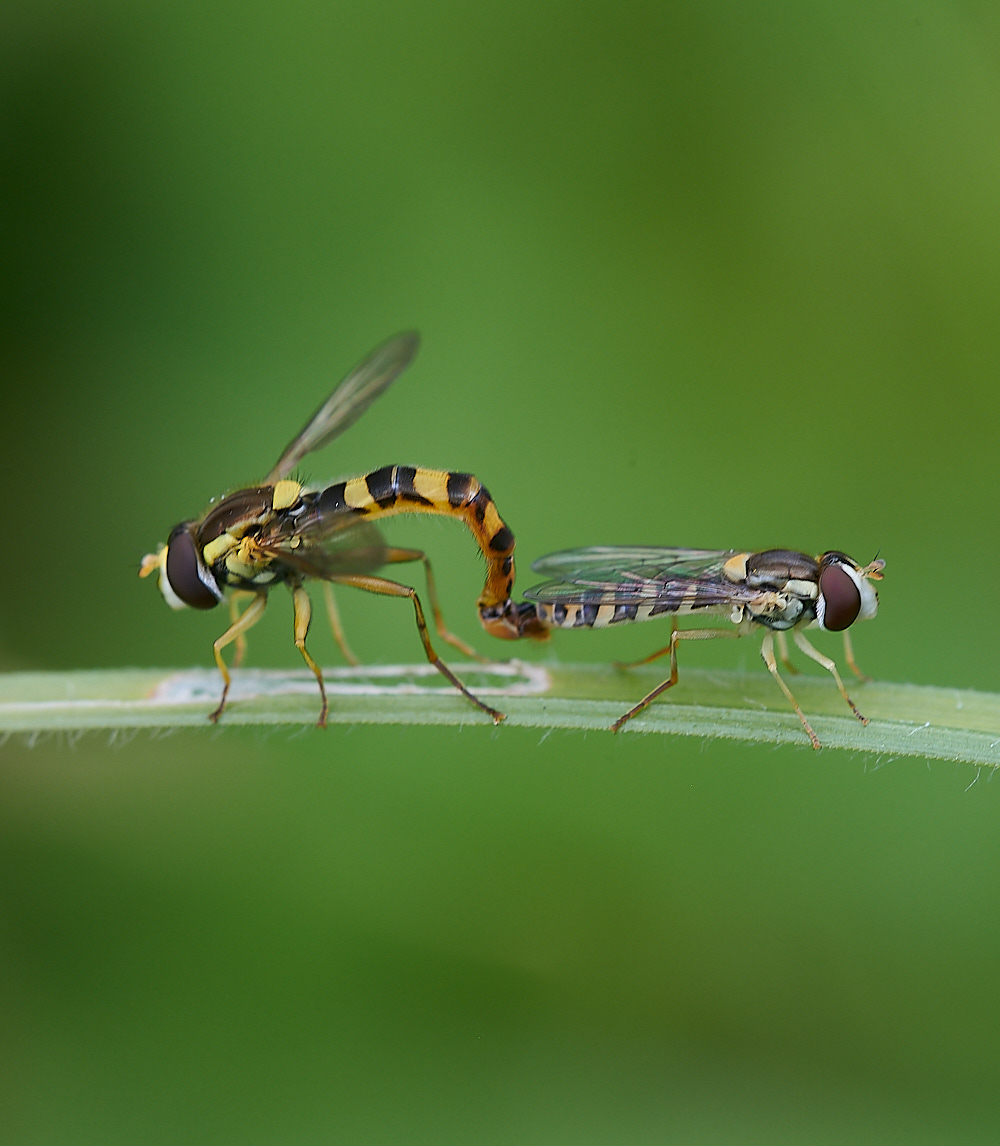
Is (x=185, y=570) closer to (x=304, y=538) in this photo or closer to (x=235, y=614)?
(x=235, y=614)

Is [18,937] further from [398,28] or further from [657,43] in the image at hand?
[657,43]

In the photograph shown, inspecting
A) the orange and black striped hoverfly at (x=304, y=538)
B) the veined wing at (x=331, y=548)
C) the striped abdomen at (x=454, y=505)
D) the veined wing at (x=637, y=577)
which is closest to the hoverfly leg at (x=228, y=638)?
the orange and black striped hoverfly at (x=304, y=538)

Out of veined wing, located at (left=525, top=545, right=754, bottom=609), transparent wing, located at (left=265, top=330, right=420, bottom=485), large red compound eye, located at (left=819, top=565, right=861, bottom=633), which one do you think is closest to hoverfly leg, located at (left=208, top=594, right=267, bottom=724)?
transparent wing, located at (left=265, top=330, right=420, bottom=485)

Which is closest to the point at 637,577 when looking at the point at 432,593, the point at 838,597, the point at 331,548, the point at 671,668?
the point at 671,668

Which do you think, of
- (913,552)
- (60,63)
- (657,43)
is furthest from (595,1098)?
(60,63)

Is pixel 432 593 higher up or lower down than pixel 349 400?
lower down

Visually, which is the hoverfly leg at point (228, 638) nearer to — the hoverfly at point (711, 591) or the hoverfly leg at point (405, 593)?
the hoverfly leg at point (405, 593)
